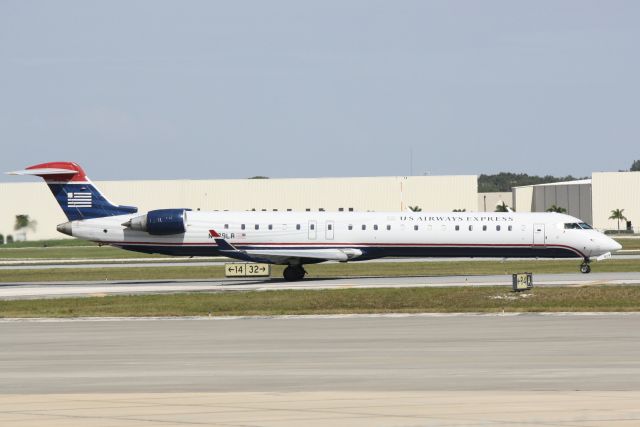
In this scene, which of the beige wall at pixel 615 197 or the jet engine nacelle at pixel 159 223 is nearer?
the jet engine nacelle at pixel 159 223

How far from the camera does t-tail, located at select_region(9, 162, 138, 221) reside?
48.5 m

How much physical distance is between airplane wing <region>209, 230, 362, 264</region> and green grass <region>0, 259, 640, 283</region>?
11.3 ft

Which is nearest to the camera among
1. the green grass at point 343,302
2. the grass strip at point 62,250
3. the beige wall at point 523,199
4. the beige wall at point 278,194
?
the green grass at point 343,302

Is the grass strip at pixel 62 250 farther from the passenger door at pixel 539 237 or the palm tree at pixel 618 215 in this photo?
the passenger door at pixel 539 237

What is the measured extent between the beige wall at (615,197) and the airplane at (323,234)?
84.8 meters

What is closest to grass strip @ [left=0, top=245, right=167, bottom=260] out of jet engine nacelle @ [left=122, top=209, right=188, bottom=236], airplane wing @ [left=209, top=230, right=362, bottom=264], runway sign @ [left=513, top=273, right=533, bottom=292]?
jet engine nacelle @ [left=122, top=209, right=188, bottom=236]

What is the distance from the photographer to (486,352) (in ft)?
70.2

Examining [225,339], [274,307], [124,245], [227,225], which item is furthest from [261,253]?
[225,339]

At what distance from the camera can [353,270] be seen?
2132 inches

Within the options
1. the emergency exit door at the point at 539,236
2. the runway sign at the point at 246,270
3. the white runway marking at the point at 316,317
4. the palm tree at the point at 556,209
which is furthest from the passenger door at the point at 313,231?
the palm tree at the point at 556,209

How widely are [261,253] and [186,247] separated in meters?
3.53

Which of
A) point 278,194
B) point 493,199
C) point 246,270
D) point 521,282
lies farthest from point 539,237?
point 493,199

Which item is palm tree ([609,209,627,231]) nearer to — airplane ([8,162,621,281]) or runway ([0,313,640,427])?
airplane ([8,162,621,281])

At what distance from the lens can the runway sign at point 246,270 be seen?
4876 cm
